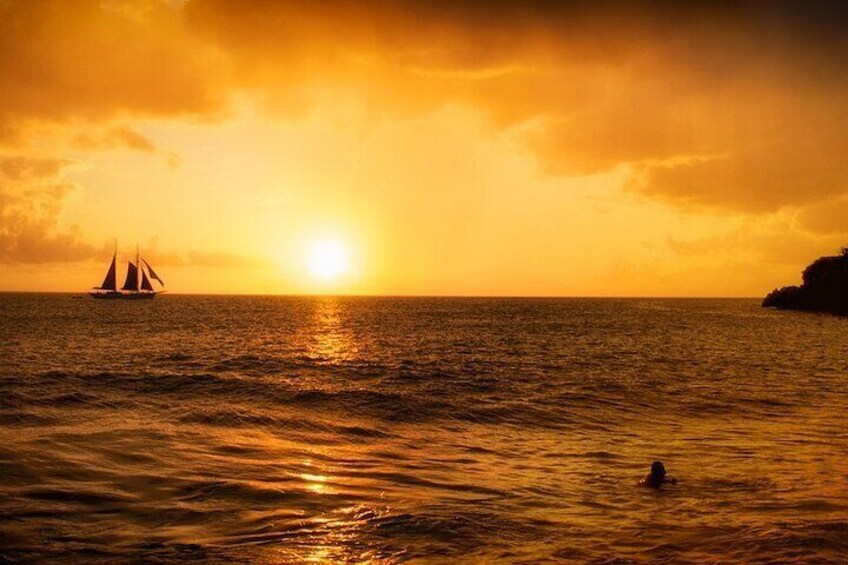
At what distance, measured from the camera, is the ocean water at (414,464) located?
505 inches

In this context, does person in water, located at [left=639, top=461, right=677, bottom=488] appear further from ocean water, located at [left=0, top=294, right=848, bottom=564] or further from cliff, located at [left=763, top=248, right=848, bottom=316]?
cliff, located at [left=763, top=248, right=848, bottom=316]

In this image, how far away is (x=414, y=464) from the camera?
66.1 ft

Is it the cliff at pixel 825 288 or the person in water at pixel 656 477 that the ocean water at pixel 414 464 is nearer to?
the person in water at pixel 656 477

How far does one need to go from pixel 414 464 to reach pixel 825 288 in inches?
6571

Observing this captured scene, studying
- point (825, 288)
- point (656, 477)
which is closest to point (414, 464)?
point (656, 477)

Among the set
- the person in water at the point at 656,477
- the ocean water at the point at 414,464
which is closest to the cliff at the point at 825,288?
the ocean water at the point at 414,464

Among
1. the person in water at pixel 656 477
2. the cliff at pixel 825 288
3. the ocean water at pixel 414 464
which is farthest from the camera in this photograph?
the cliff at pixel 825 288

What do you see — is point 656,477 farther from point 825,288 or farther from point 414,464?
point 825,288

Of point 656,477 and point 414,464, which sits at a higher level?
point 656,477

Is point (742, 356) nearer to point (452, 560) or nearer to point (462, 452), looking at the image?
point (462, 452)

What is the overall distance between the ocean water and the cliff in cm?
11969

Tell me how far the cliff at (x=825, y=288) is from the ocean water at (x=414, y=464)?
119685 mm

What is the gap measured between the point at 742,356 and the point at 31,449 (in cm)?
5871

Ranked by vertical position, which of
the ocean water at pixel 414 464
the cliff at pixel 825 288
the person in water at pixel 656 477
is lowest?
the ocean water at pixel 414 464
